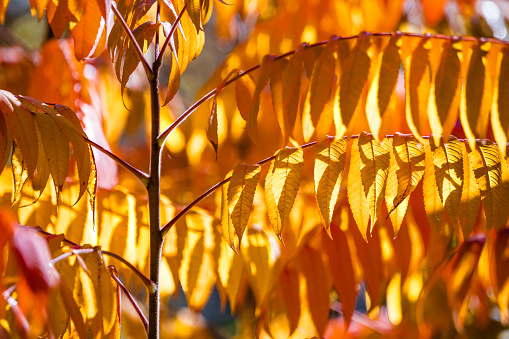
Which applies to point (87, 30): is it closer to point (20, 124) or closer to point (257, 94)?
point (20, 124)

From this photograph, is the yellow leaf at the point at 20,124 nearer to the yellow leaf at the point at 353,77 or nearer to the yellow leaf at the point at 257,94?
the yellow leaf at the point at 257,94

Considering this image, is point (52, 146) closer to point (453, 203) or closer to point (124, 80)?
point (124, 80)

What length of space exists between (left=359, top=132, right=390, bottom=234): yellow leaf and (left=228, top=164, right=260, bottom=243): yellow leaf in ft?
0.69

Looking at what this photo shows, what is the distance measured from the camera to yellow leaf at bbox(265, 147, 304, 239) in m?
1.00

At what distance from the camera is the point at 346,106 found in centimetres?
97

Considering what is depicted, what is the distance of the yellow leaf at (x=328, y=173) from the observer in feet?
3.26

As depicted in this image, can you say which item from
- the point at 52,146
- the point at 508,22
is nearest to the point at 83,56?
the point at 52,146

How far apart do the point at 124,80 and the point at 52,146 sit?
19cm

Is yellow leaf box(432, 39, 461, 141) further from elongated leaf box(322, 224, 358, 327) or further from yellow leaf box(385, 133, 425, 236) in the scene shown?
elongated leaf box(322, 224, 358, 327)

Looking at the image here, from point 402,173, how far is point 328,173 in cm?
15

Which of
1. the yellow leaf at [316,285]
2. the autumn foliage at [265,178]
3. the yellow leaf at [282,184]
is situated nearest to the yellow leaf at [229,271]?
the autumn foliage at [265,178]

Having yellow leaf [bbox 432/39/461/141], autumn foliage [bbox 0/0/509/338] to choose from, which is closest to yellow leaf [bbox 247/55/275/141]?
autumn foliage [bbox 0/0/509/338]

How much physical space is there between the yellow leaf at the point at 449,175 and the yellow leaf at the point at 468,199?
1.2 inches

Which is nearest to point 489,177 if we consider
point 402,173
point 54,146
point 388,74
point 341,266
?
point 402,173
